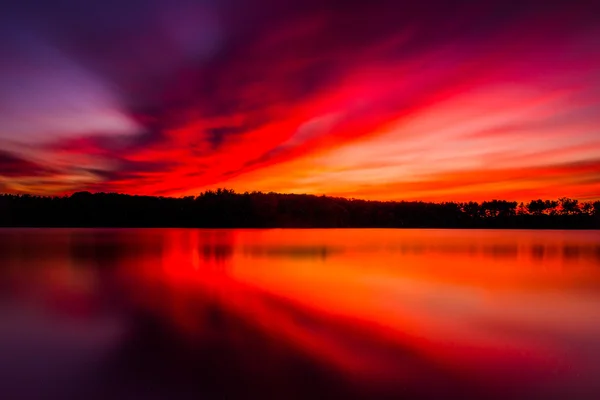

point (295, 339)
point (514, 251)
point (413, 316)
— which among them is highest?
point (295, 339)

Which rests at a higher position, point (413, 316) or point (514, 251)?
point (413, 316)

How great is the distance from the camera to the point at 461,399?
18.6 feet

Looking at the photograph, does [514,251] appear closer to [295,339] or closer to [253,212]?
[295,339]

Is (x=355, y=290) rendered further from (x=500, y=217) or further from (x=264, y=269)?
(x=500, y=217)

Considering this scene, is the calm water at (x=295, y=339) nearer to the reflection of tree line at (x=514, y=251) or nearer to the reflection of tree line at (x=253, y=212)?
the reflection of tree line at (x=514, y=251)

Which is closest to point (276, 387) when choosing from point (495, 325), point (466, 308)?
point (495, 325)

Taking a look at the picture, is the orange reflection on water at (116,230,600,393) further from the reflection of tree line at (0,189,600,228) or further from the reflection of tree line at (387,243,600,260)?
the reflection of tree line at (0,189,600,228)

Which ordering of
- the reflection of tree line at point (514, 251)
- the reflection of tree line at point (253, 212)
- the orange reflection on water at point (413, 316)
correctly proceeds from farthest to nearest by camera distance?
the reflection of tree line at point (253, 212) < the reflection of tree line at point (514, 251) < the orange reflection on water at point (413, 316)

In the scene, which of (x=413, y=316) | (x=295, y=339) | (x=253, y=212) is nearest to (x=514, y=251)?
(x=413, y=316)

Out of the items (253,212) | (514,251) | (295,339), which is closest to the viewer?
(295,339)

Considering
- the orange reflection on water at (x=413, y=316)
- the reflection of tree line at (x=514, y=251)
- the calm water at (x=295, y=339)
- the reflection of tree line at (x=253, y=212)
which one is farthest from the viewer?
the reflection of tree line at (x=253, y=212)

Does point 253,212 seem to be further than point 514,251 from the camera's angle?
Yes

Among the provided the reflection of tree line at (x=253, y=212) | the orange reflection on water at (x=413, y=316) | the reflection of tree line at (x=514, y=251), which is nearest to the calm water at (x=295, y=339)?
the orange reflection on water at (x=413, y=316)

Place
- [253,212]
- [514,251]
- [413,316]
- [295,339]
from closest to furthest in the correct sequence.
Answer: [295,339] → [413,316] → [514,251] → [253,212]
